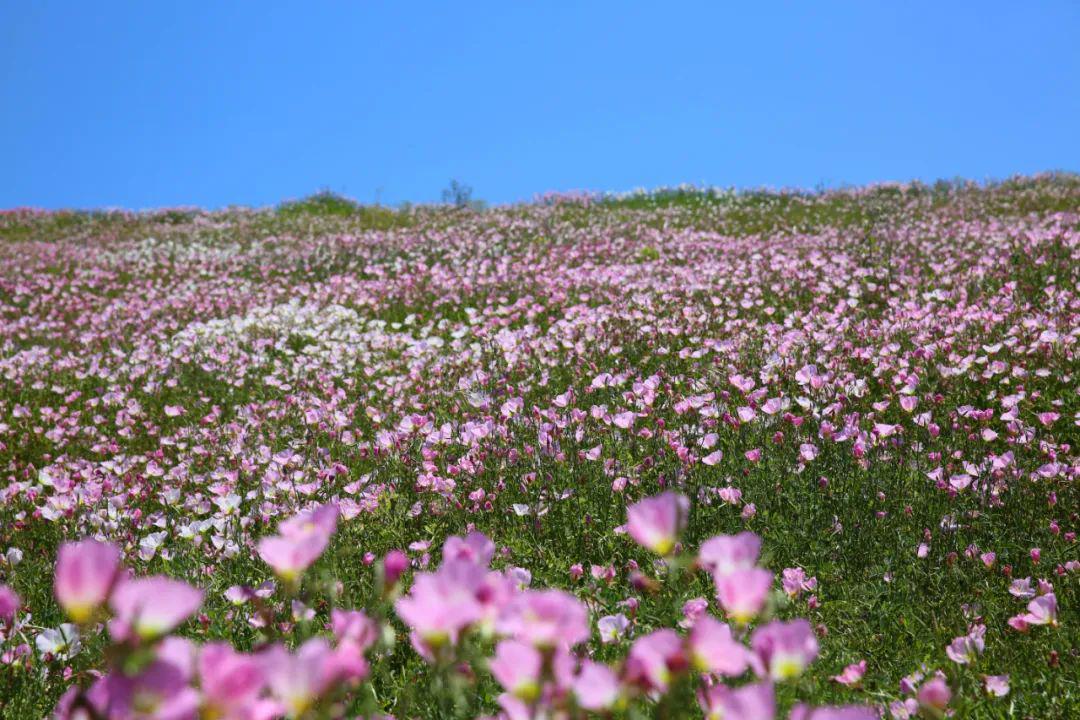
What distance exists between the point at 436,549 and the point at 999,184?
20.7 meters

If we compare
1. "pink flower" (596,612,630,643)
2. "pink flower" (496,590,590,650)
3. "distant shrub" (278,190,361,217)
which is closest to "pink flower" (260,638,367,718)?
"pink flower" (496,590,590,650)

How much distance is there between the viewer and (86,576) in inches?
42.7

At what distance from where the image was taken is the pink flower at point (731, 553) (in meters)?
1.35

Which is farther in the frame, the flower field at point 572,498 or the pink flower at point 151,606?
the flower field at point 572,498

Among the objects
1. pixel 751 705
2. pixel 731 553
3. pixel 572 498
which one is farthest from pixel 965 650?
pixel 572 498

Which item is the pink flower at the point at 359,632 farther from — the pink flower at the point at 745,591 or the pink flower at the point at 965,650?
the pink flower at the point at 965,650

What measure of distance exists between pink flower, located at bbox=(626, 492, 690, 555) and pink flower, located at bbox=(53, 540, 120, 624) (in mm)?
831

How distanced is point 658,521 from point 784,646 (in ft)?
0.97

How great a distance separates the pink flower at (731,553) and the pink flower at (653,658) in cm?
22

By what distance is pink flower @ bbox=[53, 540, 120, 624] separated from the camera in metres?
1.08

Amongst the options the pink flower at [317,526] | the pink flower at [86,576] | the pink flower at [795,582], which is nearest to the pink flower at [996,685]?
the pink flower at [795,582]

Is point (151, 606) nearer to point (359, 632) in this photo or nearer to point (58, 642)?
point (359, 632)

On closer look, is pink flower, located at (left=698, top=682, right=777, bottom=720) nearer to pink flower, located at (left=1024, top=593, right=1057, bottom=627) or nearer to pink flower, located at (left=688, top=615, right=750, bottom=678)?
pink flower, located at (left=688, top=615, right=750, bottom=678)

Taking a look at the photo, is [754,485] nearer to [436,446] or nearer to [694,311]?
[436,446]
